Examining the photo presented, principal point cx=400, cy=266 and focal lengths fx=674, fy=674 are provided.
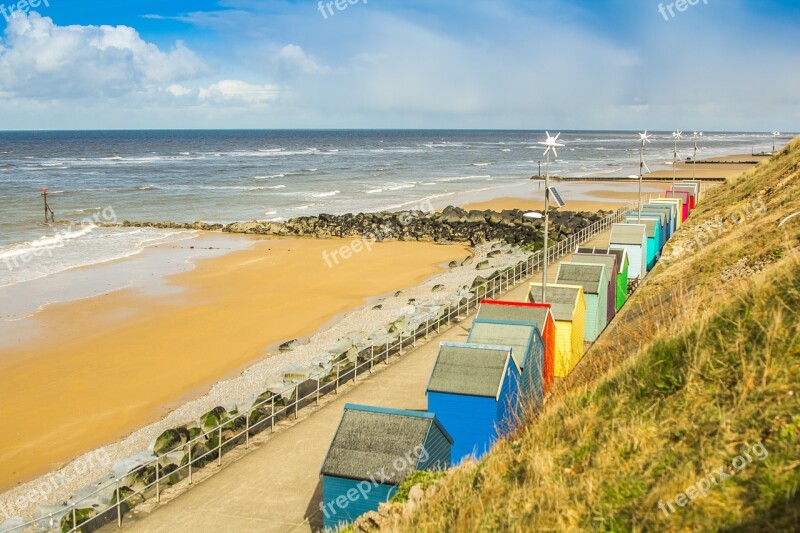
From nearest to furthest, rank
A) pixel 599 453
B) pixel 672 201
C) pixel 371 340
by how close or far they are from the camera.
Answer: pixel 599 453
pixel 371 340
pixel 672 201

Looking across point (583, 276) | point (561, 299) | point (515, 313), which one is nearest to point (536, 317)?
point (515, 313)

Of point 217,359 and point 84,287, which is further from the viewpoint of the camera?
point 84,287

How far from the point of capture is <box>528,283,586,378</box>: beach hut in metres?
15.5

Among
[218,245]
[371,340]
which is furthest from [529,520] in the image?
[218,245]

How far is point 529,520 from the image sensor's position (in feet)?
20.1

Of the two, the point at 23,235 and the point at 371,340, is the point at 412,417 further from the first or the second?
the point at 23,235

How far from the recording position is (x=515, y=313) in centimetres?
1458

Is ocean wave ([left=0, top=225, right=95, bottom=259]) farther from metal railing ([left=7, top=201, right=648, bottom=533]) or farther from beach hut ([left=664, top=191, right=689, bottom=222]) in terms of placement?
beach hut ([left=664, top=191, right=689, bottom=222])

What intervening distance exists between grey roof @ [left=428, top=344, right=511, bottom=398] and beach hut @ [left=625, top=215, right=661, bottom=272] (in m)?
16.5

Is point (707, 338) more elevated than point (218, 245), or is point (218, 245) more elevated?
point (707, 338)

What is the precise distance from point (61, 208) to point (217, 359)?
140 ft

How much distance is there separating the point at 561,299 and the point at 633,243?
856 centimetres

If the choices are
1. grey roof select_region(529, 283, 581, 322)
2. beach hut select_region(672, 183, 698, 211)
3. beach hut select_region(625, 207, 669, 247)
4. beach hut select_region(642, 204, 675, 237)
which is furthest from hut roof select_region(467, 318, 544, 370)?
beach hut select_region(672, 183, 698, 211)

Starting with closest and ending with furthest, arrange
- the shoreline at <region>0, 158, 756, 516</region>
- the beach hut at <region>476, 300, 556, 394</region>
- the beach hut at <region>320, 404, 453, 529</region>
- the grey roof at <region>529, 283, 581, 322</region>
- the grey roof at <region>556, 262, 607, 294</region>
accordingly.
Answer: the beach hut at <region>320, 404, 453, 529</region>
the beach hut at <region>476, 300, 556, 394</region>
the shoreline at <region>0, 158, 756, 516</region>
the grey roof at <region>529, 283, 581, 322</region>
the grey roof at <region>556, 262, 607, 294</region>
